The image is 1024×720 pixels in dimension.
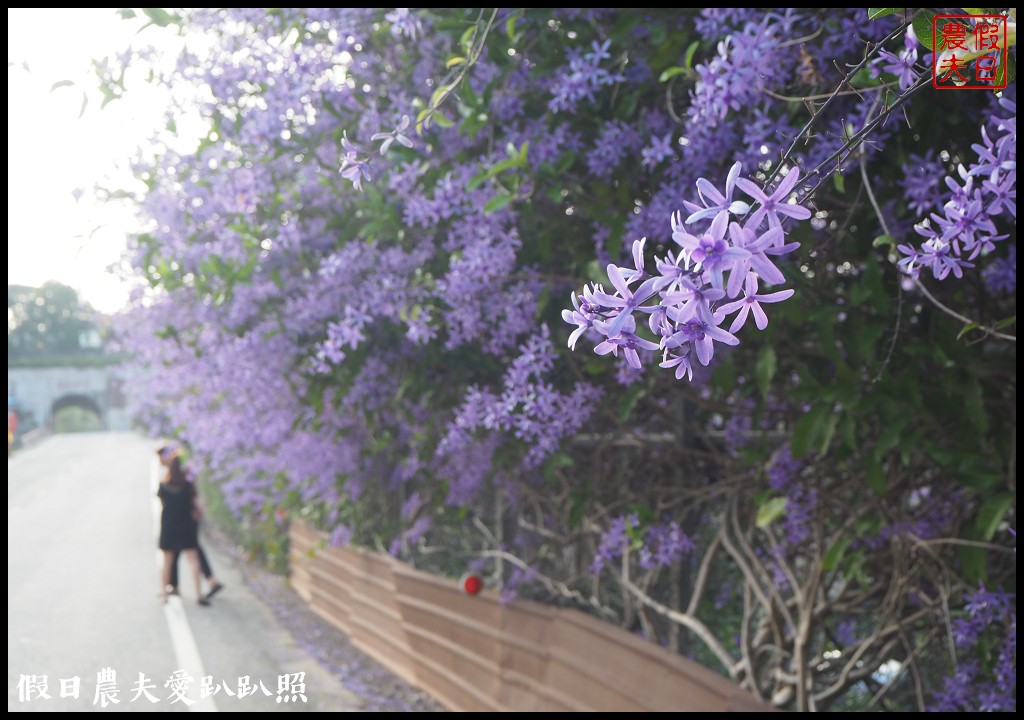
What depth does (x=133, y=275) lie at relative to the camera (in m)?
4.03

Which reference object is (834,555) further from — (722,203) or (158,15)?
(158,15)

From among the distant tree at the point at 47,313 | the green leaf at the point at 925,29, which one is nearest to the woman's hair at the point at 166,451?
the distant tree at the point at 47,313

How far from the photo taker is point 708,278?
2.23ft

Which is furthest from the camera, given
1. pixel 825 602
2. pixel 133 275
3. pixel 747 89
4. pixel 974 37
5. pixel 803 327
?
pixel 133 275

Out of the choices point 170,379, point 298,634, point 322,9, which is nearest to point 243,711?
point 170,379

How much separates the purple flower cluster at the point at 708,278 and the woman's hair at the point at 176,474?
762cm

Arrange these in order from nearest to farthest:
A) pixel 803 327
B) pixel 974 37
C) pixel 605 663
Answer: pixel 974 37 < pixel 803 327 < pixel 605 663

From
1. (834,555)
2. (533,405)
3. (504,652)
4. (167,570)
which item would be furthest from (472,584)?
(167,570)

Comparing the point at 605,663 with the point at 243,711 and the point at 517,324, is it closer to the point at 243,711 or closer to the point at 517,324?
the point at 517,324

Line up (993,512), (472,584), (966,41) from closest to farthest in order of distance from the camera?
(966,41)
(993,512)
(472,584)

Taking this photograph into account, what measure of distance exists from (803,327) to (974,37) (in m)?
1.39

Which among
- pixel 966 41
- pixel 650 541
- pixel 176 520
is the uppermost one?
pixel 966 41

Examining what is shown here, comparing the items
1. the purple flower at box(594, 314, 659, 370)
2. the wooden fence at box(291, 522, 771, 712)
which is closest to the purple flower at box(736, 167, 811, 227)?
the purple flower at box(594, 314, 659, 370)

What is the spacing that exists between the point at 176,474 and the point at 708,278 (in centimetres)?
787
